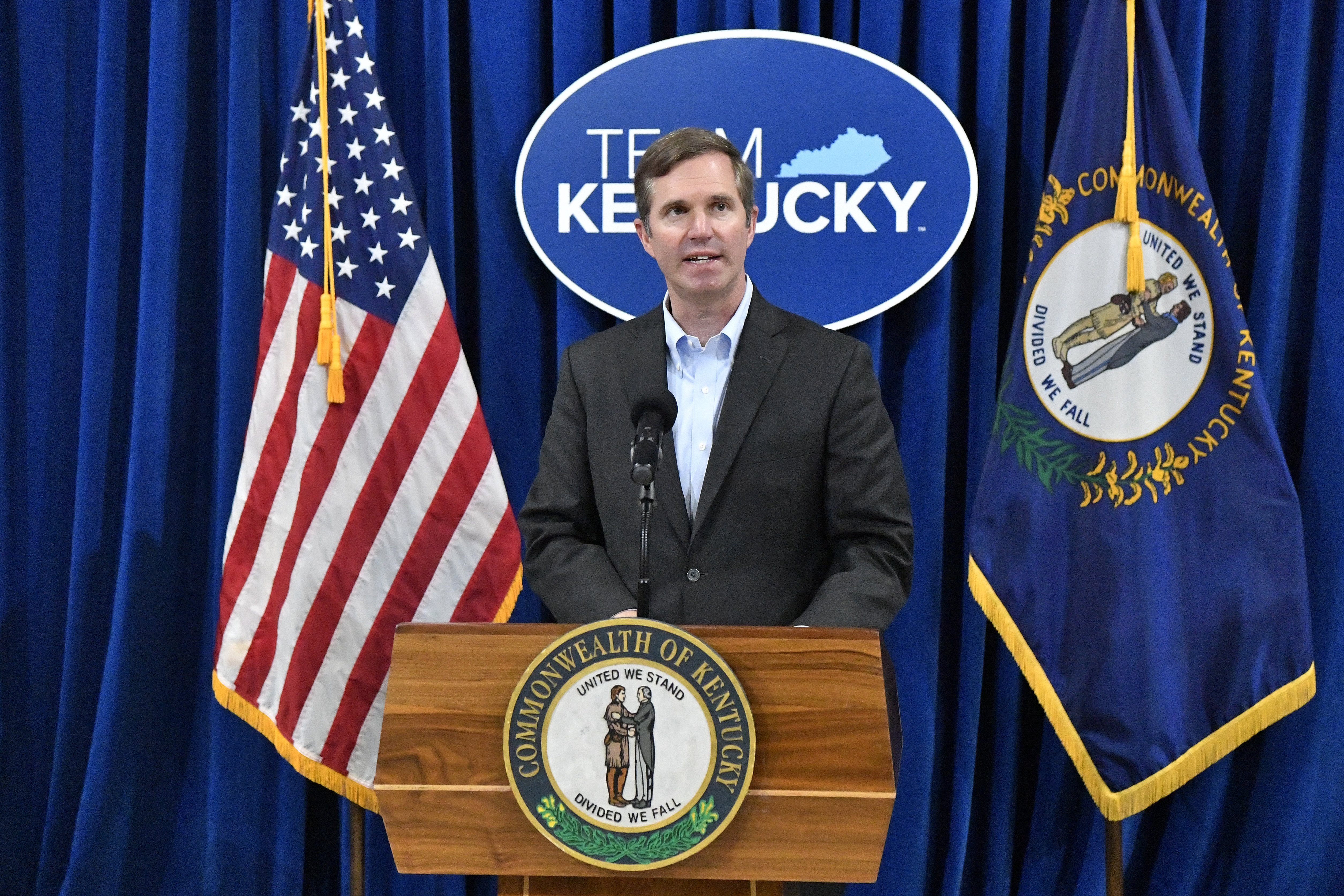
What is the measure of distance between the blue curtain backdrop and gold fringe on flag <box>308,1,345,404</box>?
31 centimetres

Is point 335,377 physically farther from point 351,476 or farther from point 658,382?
point 658,382

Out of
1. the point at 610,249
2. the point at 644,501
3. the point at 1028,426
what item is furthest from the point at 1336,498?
the point at 644,501

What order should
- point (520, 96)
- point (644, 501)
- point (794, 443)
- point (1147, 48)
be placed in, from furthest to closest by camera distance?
point (520, 96) < point (1147, 48) < point (794, 443) < point (644, 501)

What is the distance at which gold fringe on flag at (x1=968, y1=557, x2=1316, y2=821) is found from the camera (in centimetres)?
261

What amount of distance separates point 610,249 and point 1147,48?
1312mm

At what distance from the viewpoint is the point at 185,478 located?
3.15 metres

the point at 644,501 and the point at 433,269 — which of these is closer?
the point at 644,501

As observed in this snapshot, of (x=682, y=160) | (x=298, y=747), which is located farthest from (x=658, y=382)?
(x=298, y=747)

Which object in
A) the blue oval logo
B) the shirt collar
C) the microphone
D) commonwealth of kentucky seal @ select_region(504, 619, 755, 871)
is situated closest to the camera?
commonwealth of kentucky seal @ select_region(504, 619, 755, 871)

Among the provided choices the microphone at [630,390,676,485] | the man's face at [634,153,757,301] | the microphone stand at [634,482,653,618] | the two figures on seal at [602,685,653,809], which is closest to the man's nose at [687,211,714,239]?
the man's face at [634,153,757,301]

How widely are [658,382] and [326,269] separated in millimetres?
1088

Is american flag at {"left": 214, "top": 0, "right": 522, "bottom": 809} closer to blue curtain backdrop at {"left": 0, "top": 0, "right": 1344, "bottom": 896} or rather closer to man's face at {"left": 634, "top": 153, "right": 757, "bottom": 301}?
blue curtain backdrop at {"left": 0, "top": 0, "right": 1344, "bottom": 896}

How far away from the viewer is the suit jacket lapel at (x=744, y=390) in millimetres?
2045

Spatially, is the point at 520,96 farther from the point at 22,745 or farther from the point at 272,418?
the point at 22,745
